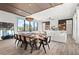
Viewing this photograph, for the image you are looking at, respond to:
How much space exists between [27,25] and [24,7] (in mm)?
450

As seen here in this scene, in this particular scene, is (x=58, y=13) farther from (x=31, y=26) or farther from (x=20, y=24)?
(x=20, y=24)

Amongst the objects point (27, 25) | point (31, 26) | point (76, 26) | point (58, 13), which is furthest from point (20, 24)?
point (76, 26)

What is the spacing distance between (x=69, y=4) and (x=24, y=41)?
55.9 inches

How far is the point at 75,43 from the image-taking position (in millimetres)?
2477

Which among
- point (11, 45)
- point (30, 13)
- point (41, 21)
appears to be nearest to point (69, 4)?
point (41, 21)

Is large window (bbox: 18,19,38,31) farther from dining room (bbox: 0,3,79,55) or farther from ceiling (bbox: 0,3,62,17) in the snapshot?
ceiling (bbox: 0,3,62,17)

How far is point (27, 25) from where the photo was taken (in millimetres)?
2600

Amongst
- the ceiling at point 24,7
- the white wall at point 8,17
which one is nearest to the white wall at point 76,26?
the ceiling at point 24,7

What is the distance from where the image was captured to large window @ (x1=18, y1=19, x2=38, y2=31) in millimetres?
2596

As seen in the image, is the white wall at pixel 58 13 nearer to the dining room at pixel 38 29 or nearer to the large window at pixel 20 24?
the dining room at pixel 38 29

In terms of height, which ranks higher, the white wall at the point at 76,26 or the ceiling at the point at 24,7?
the ceiling at the point at 24,7

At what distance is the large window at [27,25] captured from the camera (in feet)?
8.52

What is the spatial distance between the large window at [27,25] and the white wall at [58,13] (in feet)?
0.61

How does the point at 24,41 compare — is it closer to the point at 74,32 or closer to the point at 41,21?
the point at 41,21
